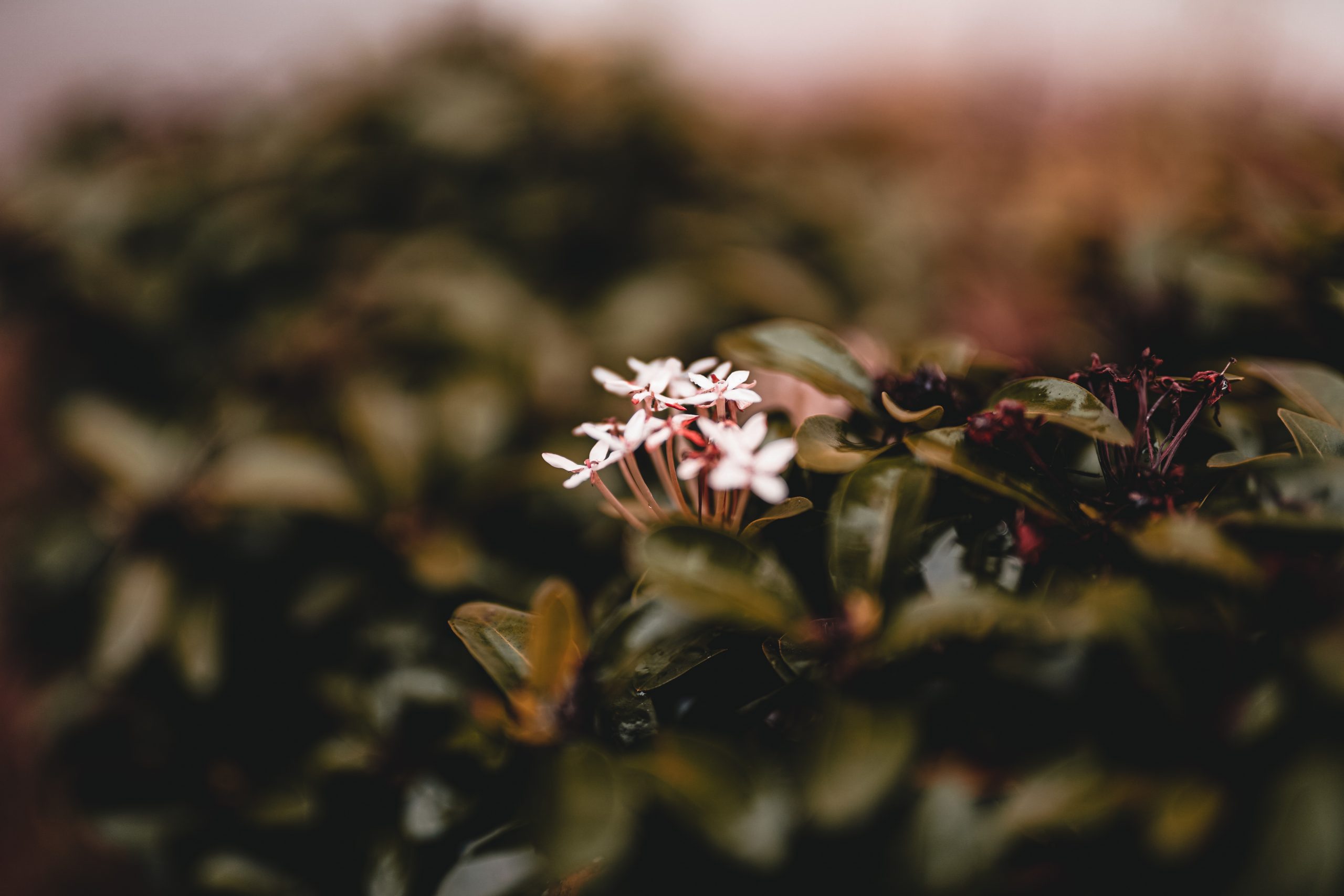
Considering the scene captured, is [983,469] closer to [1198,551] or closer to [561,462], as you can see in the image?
[1198,551]

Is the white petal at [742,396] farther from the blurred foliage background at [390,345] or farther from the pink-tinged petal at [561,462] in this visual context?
the blurred foliage background at [390,345]

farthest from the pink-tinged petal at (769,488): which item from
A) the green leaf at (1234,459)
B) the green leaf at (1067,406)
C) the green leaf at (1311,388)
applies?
the green leaf at (1311,388)

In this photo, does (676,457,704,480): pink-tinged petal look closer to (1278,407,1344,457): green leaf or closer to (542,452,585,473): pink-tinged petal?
(542,452,585,473): pink-tinged petal

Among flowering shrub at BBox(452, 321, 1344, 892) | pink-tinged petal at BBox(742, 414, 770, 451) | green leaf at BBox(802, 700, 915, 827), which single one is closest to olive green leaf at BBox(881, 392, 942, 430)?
flowering shrub at BBox(452, 321, 1344, 892)

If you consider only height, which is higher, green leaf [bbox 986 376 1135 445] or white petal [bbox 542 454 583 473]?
green leaf [bbox 986 376 1135 445]

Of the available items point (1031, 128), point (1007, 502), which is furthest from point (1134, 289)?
point (1031, 128)

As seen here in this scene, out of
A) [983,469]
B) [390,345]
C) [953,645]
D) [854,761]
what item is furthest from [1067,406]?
[390,345]

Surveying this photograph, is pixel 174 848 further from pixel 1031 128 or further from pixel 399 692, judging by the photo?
pixel 1031 128
